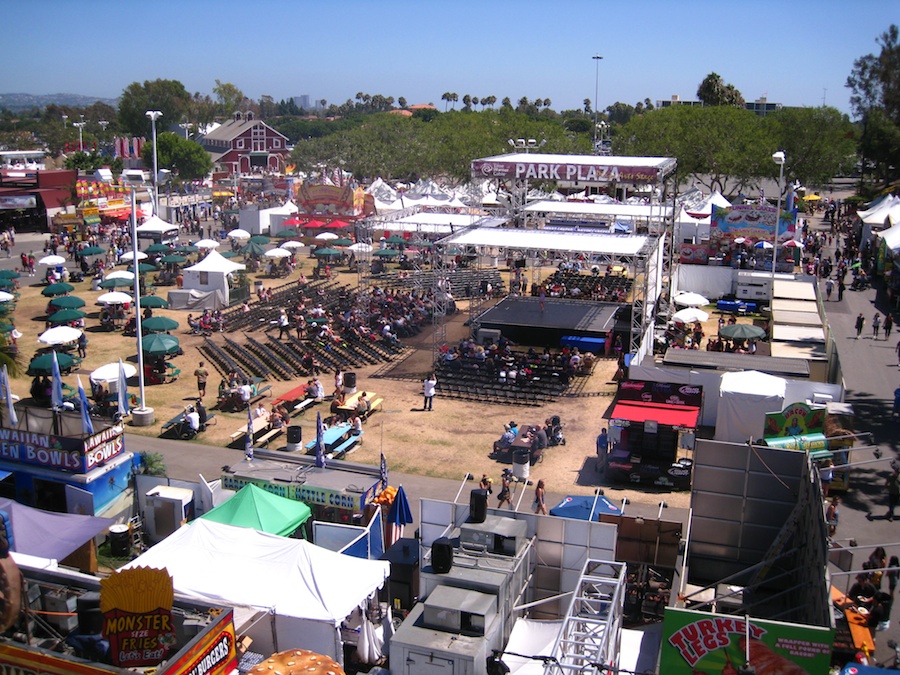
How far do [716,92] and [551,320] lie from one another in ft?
241

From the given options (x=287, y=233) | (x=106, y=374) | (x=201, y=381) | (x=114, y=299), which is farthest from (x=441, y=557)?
(x=287, y=233)

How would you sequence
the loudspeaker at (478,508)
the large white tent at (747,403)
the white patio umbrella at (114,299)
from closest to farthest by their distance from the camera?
the loudspeaker at (478,508)
the large white tent at (747,403)
the white patio umbrella at (114,299)

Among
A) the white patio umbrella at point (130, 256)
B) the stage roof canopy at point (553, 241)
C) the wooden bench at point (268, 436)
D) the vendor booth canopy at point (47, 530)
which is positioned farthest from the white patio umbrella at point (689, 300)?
the white patio umbrella at point (130, 256)

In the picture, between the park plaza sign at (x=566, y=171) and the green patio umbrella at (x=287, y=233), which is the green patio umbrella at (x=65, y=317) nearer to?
the park plaza sign at (x=566, y=171)

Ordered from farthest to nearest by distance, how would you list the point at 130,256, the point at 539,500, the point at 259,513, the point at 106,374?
the point at 130,256 → the point at 106,374 → the point at 539,500 → the point at 259,513

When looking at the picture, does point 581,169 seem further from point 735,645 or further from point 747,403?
point 735,645

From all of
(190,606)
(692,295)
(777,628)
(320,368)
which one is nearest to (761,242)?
(692,295)

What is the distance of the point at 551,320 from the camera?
100ft

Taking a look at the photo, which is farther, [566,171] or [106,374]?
Result: [566,171]

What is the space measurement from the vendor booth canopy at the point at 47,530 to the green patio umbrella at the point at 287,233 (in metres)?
38.8

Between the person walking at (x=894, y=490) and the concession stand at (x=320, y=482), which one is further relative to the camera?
the person walking at (x=894, y=490)

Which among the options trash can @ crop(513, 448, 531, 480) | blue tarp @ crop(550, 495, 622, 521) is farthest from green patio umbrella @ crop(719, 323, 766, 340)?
blue tarp @ crop(550, 495, 622, 521)

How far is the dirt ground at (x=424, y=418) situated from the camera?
2000cm

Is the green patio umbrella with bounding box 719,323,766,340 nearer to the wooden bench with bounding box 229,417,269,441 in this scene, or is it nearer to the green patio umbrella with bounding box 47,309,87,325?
the wooden bench with bounding box 229,417,269,441
